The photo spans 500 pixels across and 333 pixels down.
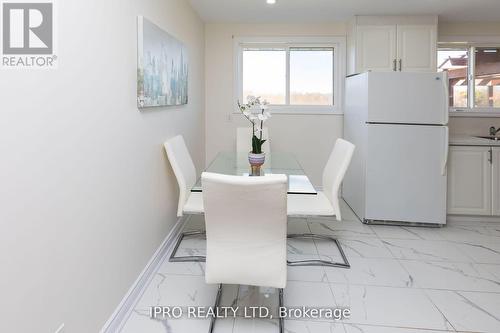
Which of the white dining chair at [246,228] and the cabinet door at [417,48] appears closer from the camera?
the white dining chair at [246,228]

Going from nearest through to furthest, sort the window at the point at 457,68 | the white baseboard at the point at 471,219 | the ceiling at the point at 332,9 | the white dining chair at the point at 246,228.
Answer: the white dining chair at the point at 246,228 → the ceiling at the point at 332,9 → the white baseboard at the point at 471,219 → the window at the point at 457,68

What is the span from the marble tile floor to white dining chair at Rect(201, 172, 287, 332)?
15.7 inches

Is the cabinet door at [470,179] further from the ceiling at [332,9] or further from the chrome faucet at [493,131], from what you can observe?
the ceiling at [332,9]

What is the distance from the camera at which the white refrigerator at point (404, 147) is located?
3.72 m

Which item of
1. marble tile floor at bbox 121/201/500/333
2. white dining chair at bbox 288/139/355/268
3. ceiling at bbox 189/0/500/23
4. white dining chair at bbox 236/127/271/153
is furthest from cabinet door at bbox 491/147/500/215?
white dining chair at bbox 236/127/271/153

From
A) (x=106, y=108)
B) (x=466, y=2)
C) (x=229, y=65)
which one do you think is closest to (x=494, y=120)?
(x=466, y=2)

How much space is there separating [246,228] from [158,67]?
4.75 ft

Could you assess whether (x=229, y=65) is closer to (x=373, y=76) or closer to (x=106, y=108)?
(x=373, y=76)

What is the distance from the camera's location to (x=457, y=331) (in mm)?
2049

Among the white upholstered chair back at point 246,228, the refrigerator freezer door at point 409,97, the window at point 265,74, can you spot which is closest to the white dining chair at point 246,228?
the white upholstered chair back at point 246,228

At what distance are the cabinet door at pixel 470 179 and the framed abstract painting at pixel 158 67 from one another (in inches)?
113

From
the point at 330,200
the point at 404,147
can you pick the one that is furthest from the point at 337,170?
the point at 404,147

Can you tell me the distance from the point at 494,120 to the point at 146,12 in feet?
14.1

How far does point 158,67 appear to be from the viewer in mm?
2688
